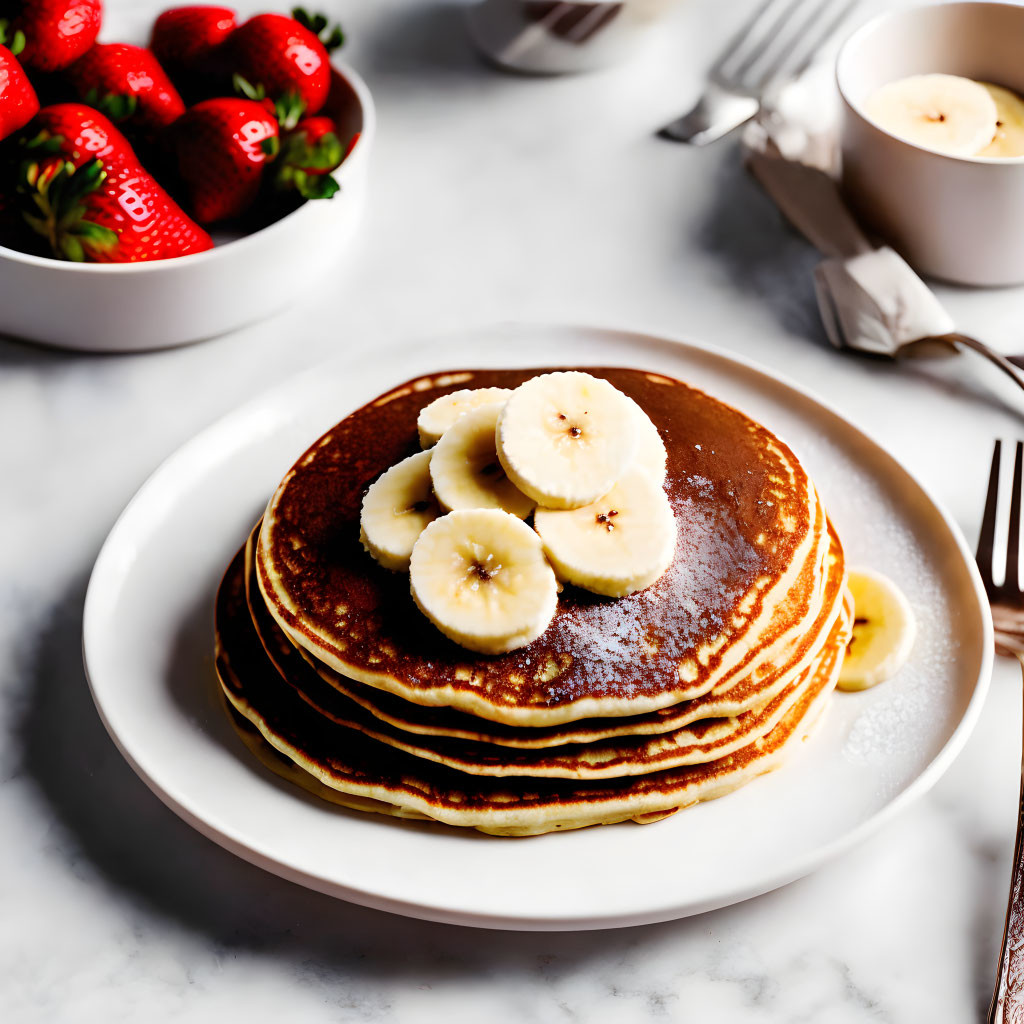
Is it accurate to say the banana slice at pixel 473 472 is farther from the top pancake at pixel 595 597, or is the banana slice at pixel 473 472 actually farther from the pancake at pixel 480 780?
the pancake at pixel 480 780

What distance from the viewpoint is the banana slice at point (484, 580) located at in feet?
3.76

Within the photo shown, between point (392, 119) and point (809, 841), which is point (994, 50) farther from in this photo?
point (809, 841)

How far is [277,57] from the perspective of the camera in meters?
1.90

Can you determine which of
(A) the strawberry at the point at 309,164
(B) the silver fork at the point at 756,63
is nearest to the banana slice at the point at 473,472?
(A) the strawberry at the point at 309,164

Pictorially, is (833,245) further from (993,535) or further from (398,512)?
(398,512)

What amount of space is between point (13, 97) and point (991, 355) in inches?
61.9

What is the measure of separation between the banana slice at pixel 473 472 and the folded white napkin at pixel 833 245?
82cm

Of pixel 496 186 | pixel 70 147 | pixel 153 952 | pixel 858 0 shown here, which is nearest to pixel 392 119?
pixel 496 186

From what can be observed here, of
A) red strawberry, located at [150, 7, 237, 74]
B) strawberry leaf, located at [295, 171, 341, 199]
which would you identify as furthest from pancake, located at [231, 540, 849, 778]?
red strawberry, located at [150, 7, 237, 74]

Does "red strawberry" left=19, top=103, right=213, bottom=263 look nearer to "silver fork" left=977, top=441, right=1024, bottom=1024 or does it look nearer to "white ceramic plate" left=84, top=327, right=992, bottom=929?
"white ceramic plate" left=84, top=327, right=992, bottom=929

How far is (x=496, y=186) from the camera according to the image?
84.7 inches

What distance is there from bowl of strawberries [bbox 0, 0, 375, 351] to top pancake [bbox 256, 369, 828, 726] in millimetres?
519

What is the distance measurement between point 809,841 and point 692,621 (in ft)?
0.83

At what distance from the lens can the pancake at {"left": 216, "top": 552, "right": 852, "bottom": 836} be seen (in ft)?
3.74
